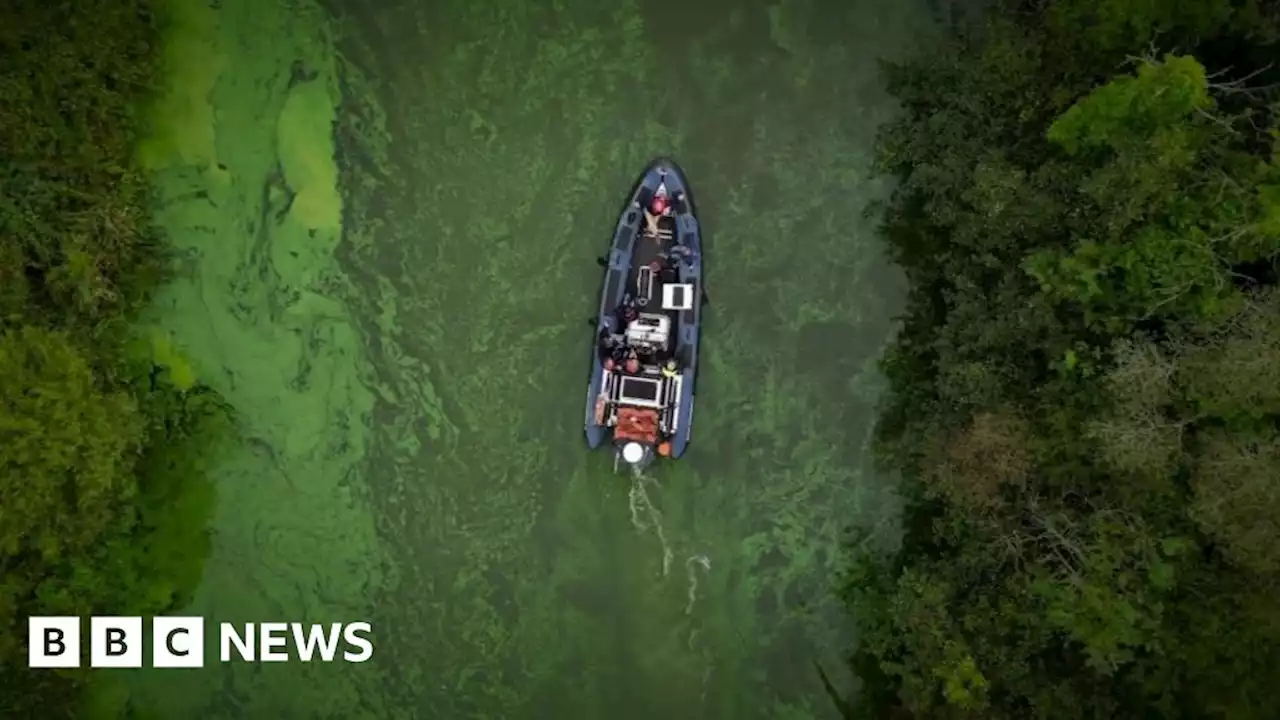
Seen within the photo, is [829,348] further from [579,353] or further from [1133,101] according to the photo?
[1133,101]

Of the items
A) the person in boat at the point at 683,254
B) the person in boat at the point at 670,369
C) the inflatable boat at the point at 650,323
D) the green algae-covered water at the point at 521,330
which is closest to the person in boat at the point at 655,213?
the inflatable boat at the point at 650,323

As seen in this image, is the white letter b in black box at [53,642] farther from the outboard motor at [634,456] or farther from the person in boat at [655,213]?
the person in boat at [655,213]

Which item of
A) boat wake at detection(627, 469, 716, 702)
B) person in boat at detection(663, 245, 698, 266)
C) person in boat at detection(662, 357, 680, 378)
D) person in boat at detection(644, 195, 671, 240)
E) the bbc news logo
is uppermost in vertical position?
person in boat at detection(644, 195, 671, 240)

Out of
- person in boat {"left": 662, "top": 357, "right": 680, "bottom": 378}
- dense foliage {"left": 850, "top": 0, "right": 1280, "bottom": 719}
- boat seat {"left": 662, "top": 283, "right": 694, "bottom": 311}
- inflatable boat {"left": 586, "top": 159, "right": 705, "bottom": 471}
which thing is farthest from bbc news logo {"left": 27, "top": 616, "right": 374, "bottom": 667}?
dense foliage {"left": 850, "top": 0, "right": 1280, "bottom": 719}

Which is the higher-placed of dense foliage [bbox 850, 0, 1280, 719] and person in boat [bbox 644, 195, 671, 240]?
person in boat [bbox 644, 195, 671, 240]

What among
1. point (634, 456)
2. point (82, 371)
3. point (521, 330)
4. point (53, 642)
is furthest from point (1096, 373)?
point (53, 642)

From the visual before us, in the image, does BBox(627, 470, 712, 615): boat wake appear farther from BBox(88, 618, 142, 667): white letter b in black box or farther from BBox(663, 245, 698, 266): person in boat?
BBox(88, 618, 142, 667): white letter b in black box

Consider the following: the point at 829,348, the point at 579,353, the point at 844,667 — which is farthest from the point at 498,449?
the point at 844,667
